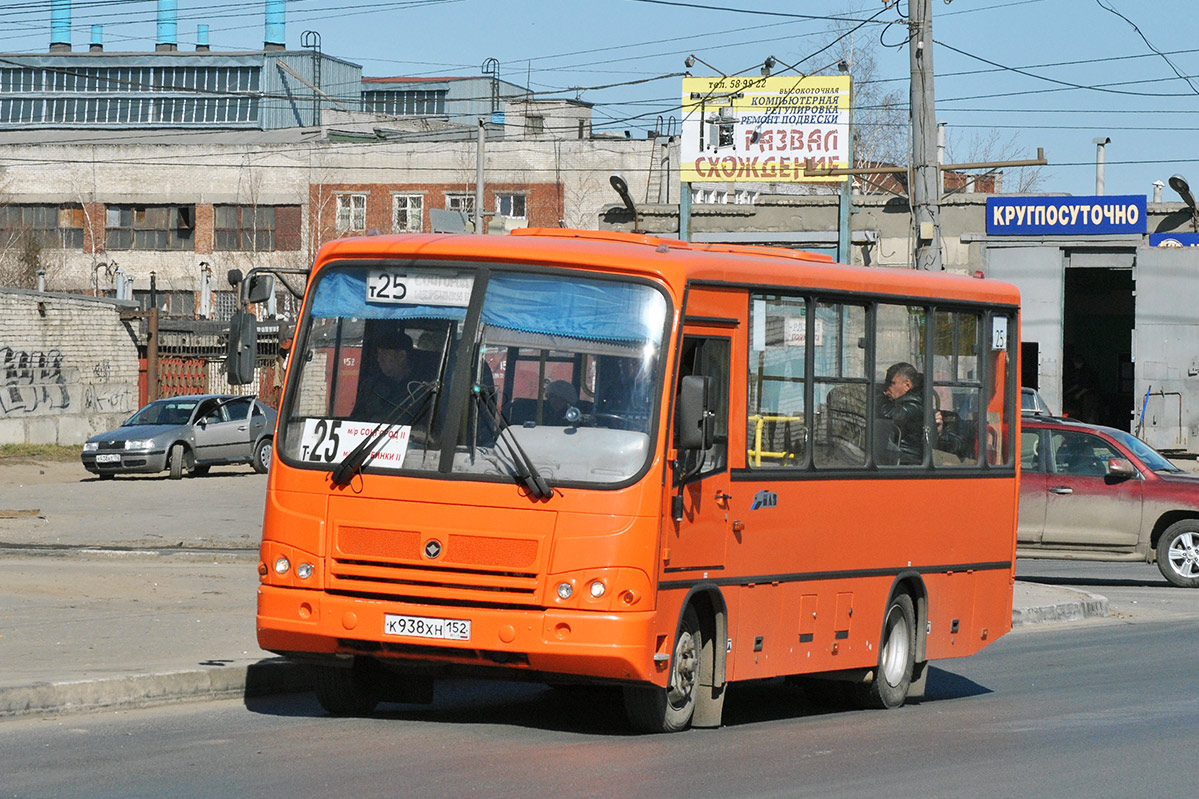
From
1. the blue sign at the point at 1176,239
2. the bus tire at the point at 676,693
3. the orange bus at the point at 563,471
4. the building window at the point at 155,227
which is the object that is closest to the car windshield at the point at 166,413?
the blue sign at the point at 1176,239

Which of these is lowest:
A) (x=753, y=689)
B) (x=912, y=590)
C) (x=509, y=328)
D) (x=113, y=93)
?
(x=753, y=689)

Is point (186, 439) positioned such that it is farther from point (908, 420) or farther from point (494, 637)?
point (494, 637)

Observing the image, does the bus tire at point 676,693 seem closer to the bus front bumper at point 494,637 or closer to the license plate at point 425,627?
the bus front bumper at point 494,637

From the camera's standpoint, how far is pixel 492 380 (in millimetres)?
8984

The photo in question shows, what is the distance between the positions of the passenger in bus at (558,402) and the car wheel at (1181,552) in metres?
13.4

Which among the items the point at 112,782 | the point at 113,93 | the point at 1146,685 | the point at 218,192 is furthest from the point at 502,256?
the point at 113,93

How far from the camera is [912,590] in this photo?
38.4 ft

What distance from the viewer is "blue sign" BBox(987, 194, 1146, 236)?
40.2 m

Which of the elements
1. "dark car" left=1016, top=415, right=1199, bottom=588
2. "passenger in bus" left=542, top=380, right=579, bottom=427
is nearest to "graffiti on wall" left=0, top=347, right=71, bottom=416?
"dark car" left=1016, top=415, right=1199, bottom=588

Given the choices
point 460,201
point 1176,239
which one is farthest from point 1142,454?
point 460,201

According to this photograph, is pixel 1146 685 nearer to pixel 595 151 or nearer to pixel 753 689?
pixel 753 689

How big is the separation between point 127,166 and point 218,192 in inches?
154

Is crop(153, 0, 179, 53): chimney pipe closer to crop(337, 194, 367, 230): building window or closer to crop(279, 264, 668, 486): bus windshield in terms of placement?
crop(337, 194, 367, 230): building window

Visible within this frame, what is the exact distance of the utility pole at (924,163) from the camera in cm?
2023
